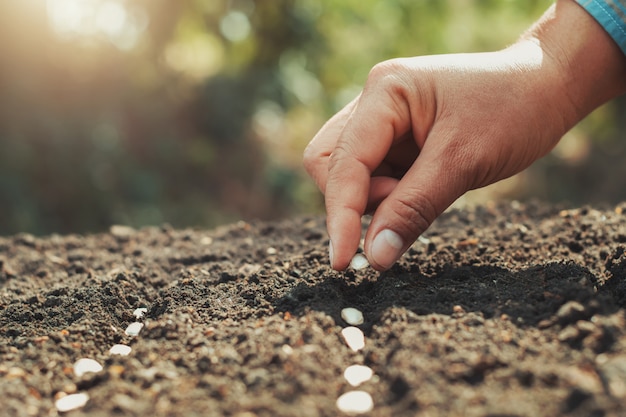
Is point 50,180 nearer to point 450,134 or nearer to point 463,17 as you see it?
point 450,134

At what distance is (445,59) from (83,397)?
113 centimetres

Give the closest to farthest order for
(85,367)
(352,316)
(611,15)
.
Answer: (85,367) < (352,316) < (611,15)

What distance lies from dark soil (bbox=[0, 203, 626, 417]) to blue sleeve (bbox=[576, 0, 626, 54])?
0.55 meters

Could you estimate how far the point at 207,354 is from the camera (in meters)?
1.18

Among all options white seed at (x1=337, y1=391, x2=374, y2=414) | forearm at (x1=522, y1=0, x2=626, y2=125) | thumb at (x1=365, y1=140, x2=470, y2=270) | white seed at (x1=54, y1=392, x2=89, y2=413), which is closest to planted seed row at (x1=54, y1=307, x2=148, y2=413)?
white seed at (x1=54, y1=392, x2=89, y2=413)

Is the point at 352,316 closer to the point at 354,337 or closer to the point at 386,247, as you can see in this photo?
the point at 354,337

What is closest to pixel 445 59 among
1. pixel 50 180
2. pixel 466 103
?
pixel 466 103

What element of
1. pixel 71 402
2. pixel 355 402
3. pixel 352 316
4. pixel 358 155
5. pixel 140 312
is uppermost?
Answer: pixel 358 155

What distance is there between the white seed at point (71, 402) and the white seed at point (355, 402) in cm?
46

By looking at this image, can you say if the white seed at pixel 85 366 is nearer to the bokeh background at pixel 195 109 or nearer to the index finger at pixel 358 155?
the index finger at pixel 358 155

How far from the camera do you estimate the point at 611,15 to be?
1653 mm

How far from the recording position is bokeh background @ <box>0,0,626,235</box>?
5.80m

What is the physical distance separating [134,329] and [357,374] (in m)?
0.58

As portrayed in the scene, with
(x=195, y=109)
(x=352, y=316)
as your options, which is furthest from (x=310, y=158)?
(x=195, y=109)
